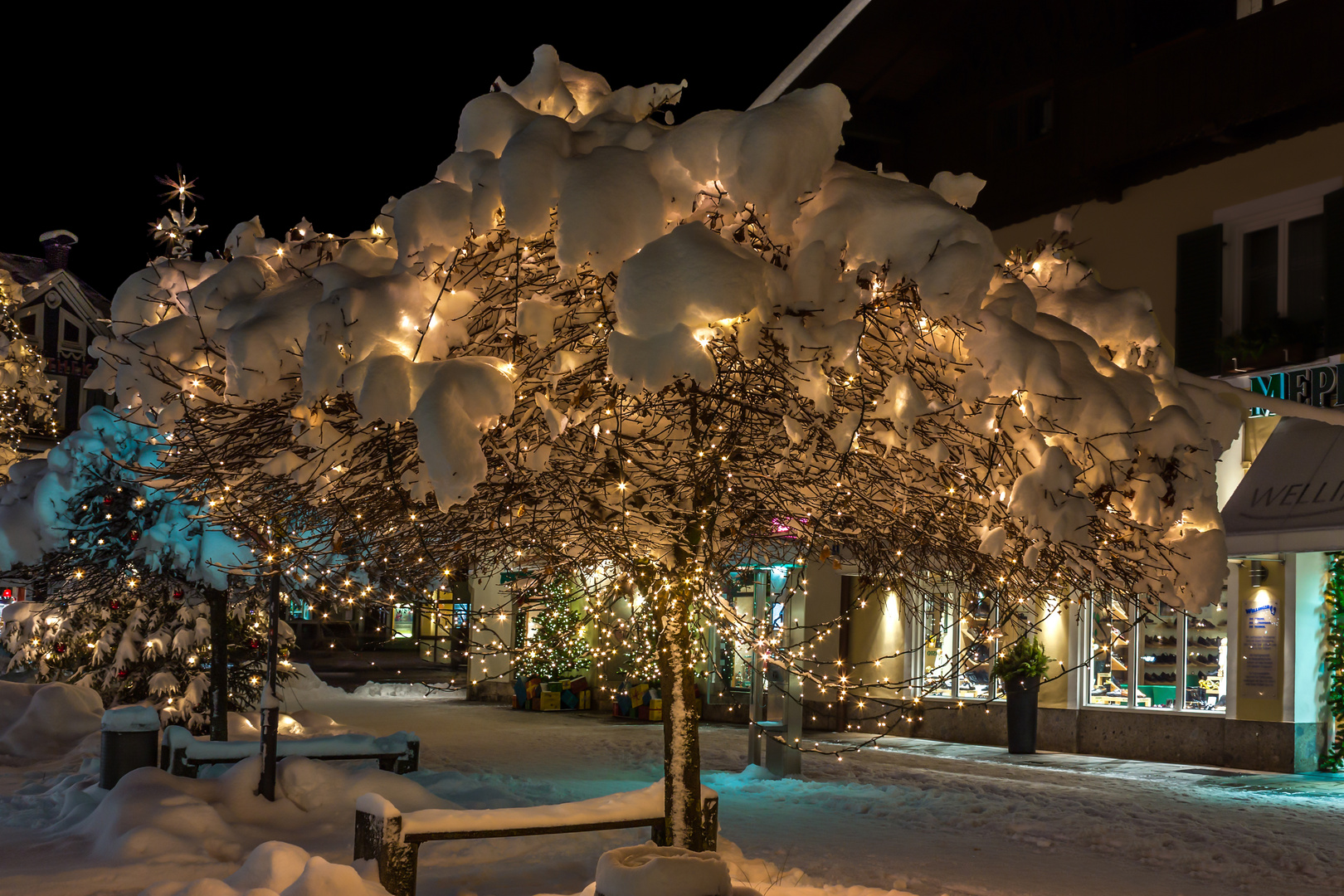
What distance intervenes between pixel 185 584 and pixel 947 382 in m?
10.3

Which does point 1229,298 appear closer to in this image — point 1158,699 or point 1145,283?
point 1145,283

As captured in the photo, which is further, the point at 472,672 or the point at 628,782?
the point at 472,672

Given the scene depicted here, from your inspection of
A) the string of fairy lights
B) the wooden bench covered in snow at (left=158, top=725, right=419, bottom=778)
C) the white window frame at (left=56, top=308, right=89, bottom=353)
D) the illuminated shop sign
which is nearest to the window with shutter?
the illuminated shop sign

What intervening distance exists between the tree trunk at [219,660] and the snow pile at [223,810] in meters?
1.71

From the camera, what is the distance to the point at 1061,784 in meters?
12.4

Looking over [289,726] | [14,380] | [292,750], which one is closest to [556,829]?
[292,750]

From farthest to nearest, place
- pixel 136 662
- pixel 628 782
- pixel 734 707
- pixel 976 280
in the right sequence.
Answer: pixel 734 707 < pixel 136 662 < pixel 628 782 < pixel 976 280

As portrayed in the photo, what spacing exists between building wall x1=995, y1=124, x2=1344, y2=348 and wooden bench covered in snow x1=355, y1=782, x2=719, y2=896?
11.8m

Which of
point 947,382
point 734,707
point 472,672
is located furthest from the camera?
point 472,672

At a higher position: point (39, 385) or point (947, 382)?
point (39, 385)

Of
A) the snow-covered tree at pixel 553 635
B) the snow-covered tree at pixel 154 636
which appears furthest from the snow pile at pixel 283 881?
the snow-covered tree at pixel 154 636

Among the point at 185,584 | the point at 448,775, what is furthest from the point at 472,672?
the point at 448,775

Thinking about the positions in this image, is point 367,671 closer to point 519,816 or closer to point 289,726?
point 289,726

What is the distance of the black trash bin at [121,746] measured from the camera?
32.1 feet
